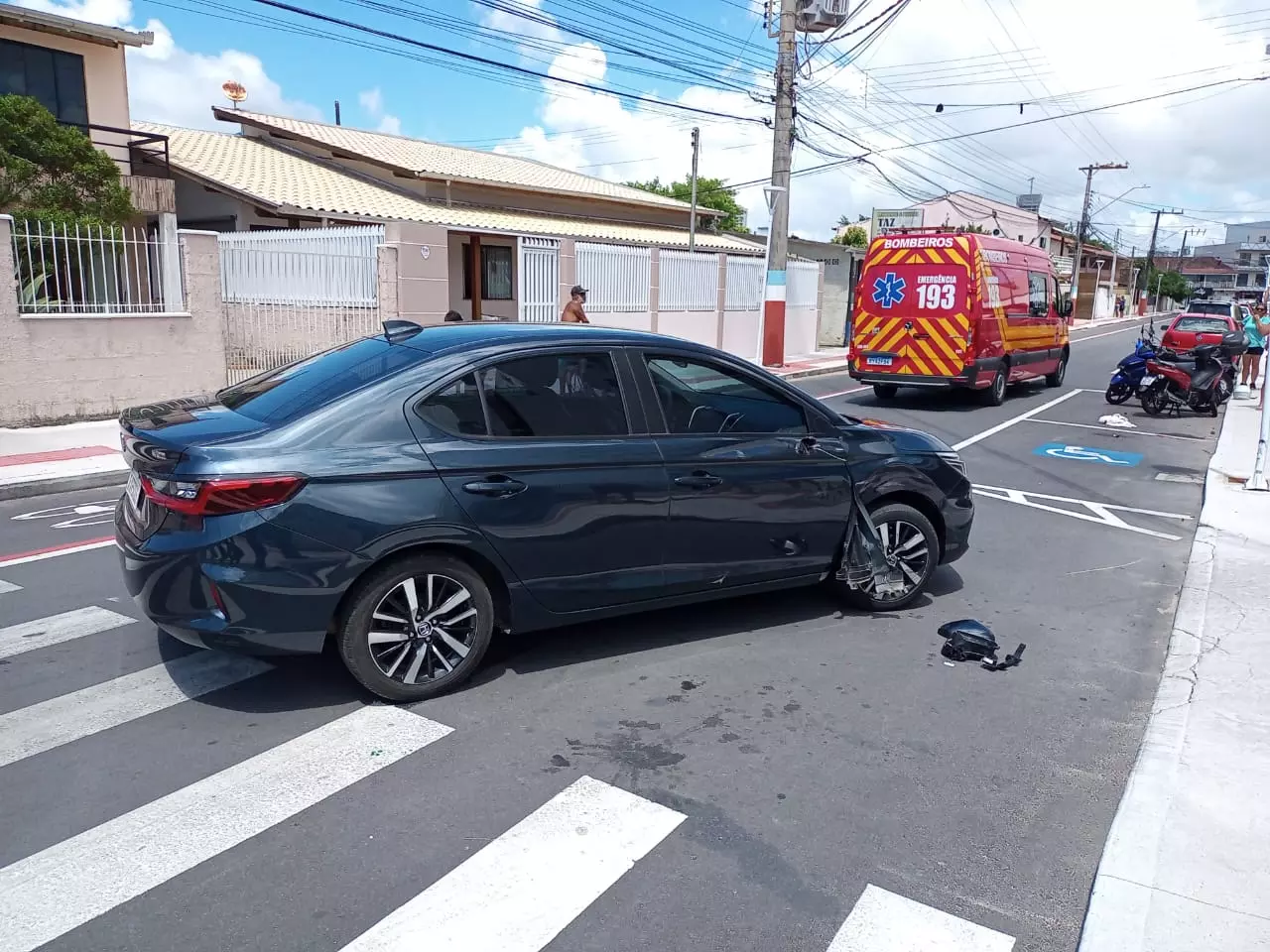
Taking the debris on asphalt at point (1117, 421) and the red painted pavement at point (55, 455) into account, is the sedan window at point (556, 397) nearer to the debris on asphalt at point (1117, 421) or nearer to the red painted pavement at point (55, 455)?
the red painted pavement at point (55, 455)

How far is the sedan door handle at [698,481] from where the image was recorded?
479 centimetres

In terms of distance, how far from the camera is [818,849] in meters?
3.34

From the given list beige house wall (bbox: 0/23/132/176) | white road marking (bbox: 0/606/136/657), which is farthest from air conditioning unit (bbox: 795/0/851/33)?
white road marking (bbox: 0/606/136/657)

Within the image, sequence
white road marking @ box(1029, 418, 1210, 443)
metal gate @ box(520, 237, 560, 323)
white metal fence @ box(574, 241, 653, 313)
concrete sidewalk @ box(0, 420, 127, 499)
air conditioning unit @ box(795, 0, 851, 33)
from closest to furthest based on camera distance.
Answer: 1. concrete sidewalk @ box(0, 420, 127, 499)
2. white road marking @ box(1029, 418, 1210, 443)
3. metal gate @ box(520, 237, 560, 323)
4. white metal fence @ box(574, 241, 653, 313)
5. air conditioning unit @ box(795, 0, 851, 33)

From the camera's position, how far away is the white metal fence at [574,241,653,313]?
61.4 ft

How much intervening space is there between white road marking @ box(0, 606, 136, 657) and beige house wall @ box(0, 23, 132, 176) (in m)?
16.2

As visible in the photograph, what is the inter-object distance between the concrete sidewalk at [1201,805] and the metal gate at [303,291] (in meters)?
12.6

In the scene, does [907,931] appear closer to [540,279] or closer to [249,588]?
[249,588]

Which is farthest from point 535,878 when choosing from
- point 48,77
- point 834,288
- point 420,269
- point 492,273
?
point 834,288

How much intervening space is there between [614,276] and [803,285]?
787 cm

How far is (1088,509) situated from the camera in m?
8.94

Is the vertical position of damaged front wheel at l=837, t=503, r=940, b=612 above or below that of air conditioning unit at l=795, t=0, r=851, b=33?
below

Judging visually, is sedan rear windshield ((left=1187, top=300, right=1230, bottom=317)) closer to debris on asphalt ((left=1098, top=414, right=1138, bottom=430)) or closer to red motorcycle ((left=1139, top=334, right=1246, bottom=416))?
red motorcycle ((left=1139, top=334, right=1246, bottom=416))

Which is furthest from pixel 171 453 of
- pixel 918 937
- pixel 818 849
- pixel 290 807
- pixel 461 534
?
pixel 918 937
